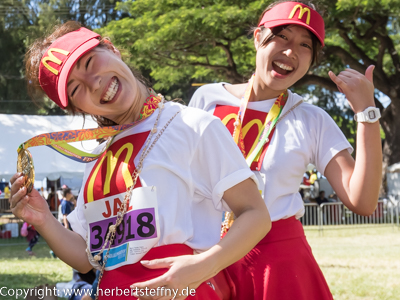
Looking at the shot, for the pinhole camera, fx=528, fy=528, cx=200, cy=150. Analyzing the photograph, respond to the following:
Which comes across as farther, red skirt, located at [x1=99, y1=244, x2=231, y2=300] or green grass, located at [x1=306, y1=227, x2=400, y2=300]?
green grass, located at [x1=306, y1=227, x2=400, y2=300]

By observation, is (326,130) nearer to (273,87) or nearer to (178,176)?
(273,87)

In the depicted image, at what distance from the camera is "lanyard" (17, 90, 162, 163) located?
1738 millimetres

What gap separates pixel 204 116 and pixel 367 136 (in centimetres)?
74

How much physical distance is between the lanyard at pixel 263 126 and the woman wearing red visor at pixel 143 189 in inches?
23.3

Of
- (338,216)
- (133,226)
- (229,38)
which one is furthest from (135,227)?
(229,38)

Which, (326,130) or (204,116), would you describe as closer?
(204,116)

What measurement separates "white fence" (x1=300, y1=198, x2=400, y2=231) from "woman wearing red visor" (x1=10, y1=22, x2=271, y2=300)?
13.4m

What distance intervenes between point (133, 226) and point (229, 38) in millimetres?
14970

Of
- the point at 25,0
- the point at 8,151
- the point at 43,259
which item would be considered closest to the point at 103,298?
the point at 43,259

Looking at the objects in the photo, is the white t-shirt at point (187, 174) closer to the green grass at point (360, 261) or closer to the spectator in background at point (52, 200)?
the green grass at point (360, 261)

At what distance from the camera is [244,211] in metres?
1.51

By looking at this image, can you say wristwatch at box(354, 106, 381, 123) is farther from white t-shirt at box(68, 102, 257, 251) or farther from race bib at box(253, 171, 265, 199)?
white t-shirt at box(68, 102, 257, 251)

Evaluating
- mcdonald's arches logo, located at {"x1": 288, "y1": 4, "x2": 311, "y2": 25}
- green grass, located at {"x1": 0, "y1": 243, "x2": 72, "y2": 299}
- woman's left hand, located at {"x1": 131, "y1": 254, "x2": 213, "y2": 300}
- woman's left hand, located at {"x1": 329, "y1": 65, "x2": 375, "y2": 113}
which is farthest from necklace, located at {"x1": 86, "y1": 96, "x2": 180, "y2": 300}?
green grass, located at {"x1": 0, "y1": 243, "x2": 72, "y2": 299}

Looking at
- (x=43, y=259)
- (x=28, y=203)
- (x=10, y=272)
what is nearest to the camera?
(x=28, y=203)
